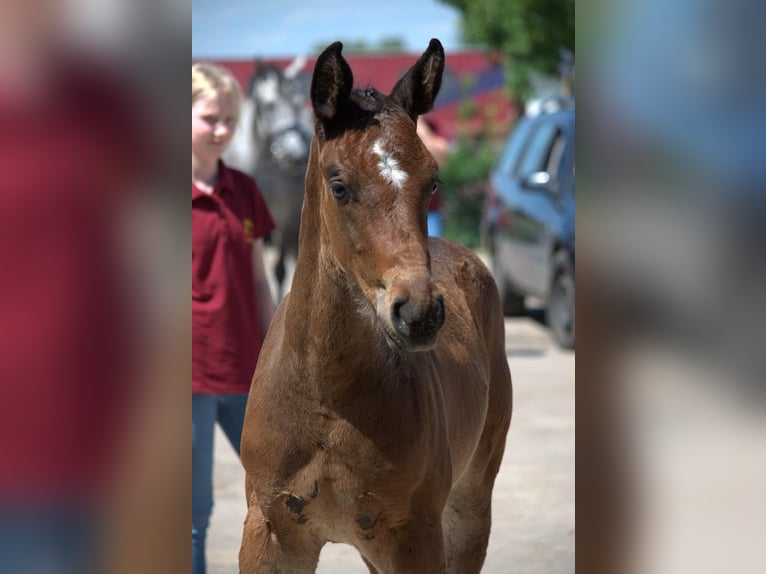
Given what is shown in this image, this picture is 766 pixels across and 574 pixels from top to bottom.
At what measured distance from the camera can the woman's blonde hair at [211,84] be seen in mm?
4066

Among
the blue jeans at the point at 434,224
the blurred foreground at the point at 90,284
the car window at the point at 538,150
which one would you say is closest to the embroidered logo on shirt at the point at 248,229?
the blurred foreground at the point at 90,284

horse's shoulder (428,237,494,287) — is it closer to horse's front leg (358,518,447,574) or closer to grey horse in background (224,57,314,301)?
horse's front leg (358,518,447,574)

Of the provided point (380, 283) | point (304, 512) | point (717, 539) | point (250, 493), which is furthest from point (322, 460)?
point (717, 539)

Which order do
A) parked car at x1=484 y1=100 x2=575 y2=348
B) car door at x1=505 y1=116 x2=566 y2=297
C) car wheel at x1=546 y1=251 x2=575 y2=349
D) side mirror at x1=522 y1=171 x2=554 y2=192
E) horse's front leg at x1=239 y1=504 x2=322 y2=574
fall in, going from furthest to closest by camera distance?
side mirror at x1=522 y1=171 x2=554 y2=192 → car door at x1=505 y1=116 x2=566 y2=297 → parked car at x1=484 y1=100 x2=575 y2=348 → car wheel at x1=546 y1=251 x2=575 y2=349 → horse's front leg at x1=239 y1=504 x2=322 y2=574

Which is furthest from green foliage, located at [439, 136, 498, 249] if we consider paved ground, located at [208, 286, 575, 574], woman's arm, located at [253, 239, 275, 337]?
woman's arm, located at [253, 239, 275, 337]

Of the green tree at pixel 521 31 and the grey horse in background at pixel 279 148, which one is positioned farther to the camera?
the green tree at pixel 521 31

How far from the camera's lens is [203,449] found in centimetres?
396

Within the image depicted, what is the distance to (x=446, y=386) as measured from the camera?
10.5ft

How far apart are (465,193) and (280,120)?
21.3 feet

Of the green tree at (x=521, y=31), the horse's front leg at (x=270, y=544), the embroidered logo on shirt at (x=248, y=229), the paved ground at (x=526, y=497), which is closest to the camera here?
the horse's front leg at (x=270, y=544)

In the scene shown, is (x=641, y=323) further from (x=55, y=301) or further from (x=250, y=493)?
(x=250, y=493)

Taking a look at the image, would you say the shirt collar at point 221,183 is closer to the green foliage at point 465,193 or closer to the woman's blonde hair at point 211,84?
the woman's blonde hair at point 211,84

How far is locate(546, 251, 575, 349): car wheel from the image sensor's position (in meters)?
9.98

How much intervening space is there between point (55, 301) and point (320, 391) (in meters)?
1.41
